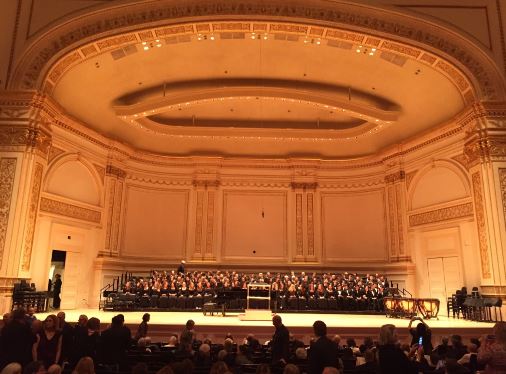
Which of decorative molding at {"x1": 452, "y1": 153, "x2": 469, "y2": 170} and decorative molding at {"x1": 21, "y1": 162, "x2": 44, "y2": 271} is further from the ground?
decorative molding at {"x1": 452, "y1": 153, "x2": 469, "y2": 170}

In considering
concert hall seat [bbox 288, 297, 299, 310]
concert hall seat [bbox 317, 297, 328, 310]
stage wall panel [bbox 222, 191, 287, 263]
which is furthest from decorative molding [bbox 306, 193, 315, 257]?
concert hall seat [bbox 288, 297, 299, 310]

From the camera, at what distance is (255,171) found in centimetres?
1823

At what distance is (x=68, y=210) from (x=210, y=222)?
19.2 ft

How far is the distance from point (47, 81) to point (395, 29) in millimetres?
10129

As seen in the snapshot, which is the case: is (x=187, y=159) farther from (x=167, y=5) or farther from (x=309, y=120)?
(x=167, y=5)

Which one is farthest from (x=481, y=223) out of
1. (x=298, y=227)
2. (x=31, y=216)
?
(x=31, y=216)

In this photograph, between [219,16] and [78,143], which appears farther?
[78,143]

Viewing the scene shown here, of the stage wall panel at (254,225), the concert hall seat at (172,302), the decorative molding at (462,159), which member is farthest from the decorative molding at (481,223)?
the concert hall seat at (172,302)

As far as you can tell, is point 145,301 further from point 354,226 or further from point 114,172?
point 354,226

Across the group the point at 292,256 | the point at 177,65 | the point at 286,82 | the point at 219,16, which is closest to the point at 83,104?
the point at 177,65

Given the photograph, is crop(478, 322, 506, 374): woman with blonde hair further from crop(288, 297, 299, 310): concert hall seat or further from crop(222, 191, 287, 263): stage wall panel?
crop(222, 191, 287, 263): stage wall panel

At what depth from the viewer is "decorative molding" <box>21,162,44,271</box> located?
416 inches

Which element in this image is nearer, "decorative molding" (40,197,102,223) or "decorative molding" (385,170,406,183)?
"decorative molding" (40,197,102,223)

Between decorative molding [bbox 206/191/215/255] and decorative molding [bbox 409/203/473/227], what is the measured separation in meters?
8.14
